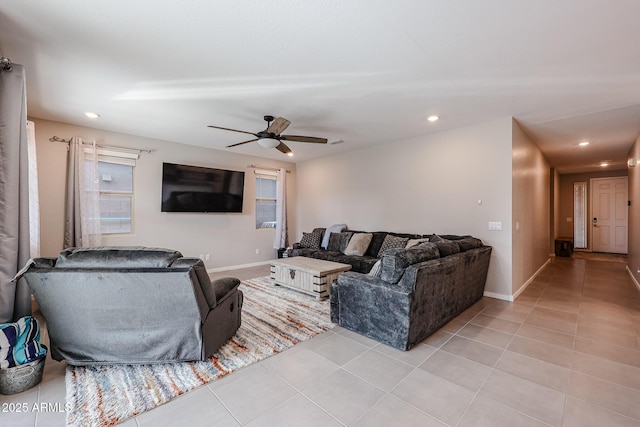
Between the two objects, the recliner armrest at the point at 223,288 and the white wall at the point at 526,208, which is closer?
the recliner armrest at the point at 223,288

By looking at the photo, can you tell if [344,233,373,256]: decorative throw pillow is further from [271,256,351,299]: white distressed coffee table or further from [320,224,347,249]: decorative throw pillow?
[271,256,351,299]: white distressed coffee table

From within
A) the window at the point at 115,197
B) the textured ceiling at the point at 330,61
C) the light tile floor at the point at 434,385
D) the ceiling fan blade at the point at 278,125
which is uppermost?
the textured ceiling at the point at 330,61

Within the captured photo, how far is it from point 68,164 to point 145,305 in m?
3.64

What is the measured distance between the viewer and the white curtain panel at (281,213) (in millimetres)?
6793

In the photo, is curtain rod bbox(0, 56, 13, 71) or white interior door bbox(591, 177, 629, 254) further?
white interior door bbox(591, 177, 629, 254)

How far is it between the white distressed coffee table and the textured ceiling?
2184mm

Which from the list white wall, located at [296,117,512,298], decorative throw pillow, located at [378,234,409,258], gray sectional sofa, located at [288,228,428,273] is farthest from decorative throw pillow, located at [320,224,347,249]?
decorative throw pillow, located at [378,234,409,258]

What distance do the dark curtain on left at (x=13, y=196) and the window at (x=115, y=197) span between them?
2614 millimetres

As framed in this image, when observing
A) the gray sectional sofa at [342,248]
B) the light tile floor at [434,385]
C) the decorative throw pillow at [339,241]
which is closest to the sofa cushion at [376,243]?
the gray sectional sofa at [342,248]

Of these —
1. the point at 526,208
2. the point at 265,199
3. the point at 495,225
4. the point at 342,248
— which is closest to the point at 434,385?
the point at 495,225

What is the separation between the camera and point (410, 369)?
2.21 metres

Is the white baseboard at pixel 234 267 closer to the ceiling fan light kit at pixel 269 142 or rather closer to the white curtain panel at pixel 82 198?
the white curtain panel at pixel 82 198

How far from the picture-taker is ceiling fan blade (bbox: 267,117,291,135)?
3264mm

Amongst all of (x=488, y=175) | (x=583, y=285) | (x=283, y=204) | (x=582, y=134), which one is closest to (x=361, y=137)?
(x=488, y=175)
